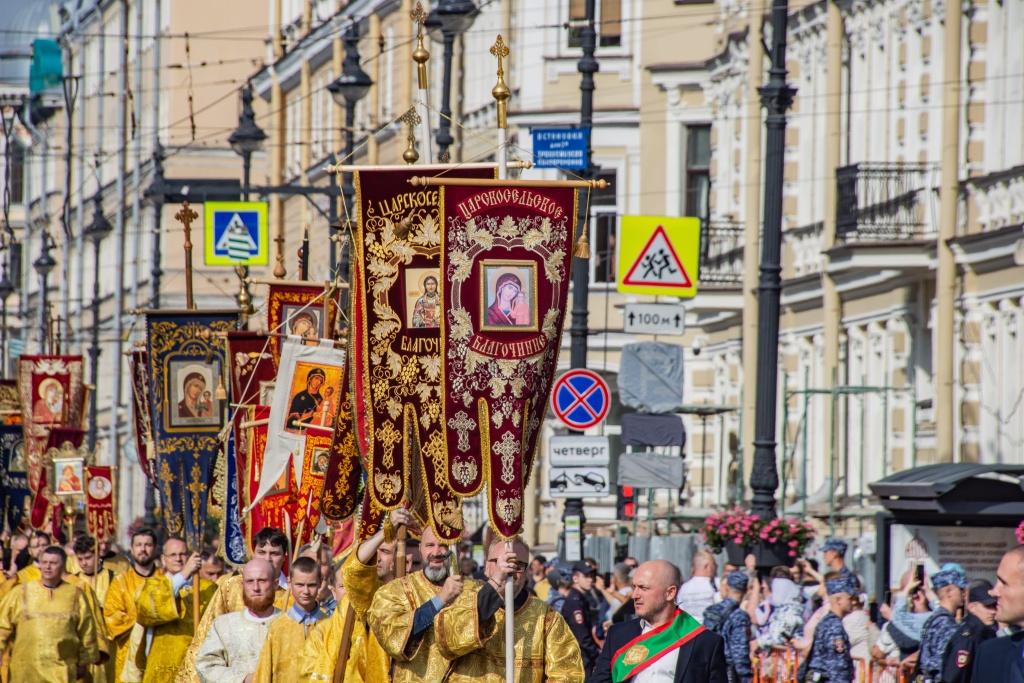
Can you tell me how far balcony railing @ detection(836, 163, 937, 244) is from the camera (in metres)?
26.4

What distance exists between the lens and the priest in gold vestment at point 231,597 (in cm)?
1298

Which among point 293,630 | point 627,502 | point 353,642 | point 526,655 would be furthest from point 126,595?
point 627,502

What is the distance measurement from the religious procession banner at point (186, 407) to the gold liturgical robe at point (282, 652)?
8318 mm

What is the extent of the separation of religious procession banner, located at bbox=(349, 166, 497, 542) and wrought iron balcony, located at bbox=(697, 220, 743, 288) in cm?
2163

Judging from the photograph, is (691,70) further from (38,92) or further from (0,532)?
(38,92)

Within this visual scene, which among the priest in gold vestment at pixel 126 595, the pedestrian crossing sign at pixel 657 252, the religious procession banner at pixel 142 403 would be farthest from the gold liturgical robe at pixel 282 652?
the pedestrian crossing sign at pixel 657 252

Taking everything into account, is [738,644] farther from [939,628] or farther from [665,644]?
[665,644]

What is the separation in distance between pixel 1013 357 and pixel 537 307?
14.5 meters

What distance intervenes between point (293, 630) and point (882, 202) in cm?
1697

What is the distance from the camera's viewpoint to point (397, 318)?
11.8 m

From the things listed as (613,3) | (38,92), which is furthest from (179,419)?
(38,92)

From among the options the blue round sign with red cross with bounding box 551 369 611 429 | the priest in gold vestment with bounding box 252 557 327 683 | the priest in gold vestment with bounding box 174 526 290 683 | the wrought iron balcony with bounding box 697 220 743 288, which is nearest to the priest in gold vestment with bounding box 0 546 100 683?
the priest in gold vestment with bounding box 174 526 290 683

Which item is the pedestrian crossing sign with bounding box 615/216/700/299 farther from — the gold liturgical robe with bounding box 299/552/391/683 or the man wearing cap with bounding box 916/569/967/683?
the gold liturgical robe with bounding box 299/552/391/683

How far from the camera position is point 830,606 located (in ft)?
49.1
